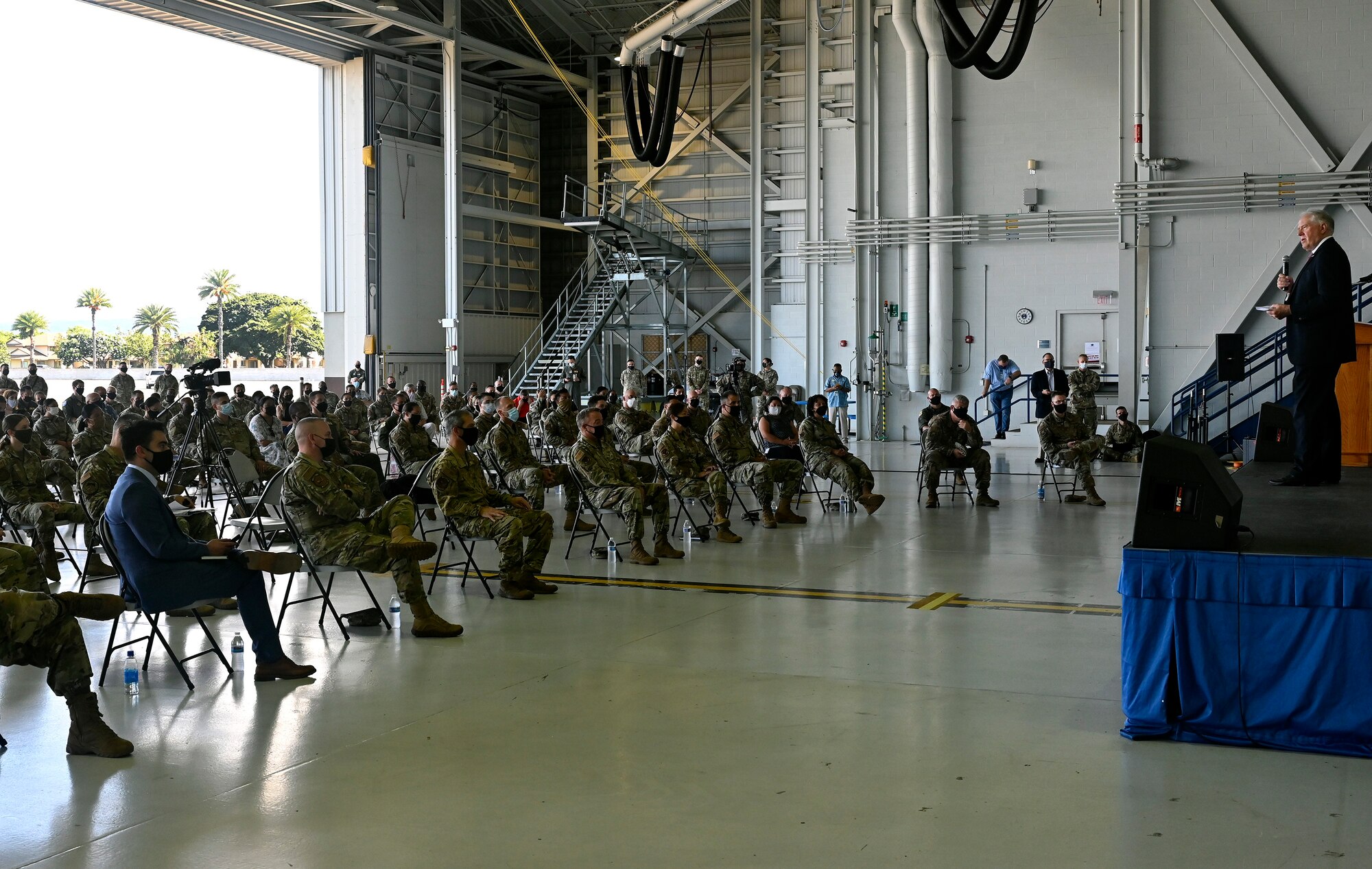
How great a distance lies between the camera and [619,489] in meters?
10.3

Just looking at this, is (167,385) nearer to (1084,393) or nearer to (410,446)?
(410,446)

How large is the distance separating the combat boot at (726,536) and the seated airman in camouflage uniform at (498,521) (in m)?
2.93

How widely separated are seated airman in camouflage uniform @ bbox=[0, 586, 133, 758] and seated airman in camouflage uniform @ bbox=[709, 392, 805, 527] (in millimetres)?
8147

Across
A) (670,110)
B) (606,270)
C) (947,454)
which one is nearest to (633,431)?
(947,454)

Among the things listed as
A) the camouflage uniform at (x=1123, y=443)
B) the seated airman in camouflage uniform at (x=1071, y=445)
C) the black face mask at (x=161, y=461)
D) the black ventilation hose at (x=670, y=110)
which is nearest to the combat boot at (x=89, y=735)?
the black face mask at (x=161, y=461)

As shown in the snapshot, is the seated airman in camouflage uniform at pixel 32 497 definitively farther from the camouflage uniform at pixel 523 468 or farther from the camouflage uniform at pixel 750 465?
the camouflage uniform at pixel 750 465

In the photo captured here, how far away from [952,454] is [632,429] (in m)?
4.23

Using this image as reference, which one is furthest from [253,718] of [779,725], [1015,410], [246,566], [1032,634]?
[1015,410]

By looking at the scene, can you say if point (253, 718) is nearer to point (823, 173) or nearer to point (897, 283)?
point (897, 283)

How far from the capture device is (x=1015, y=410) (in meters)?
22.4

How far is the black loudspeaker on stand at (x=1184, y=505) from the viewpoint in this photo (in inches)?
193

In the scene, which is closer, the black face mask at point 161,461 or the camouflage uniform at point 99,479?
the black face mask at point 161,461

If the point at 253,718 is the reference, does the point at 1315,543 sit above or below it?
above

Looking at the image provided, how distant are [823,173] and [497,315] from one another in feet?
40.7
